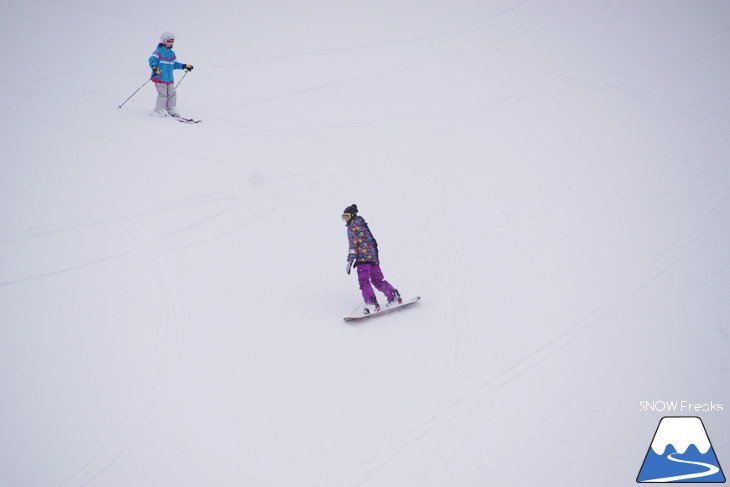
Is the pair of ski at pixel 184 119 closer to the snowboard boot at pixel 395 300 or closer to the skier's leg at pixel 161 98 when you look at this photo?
the skier's leg at pixel 161 98

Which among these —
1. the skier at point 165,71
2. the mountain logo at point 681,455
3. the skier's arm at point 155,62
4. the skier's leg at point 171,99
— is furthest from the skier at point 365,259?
the skier's leg at point 171,99

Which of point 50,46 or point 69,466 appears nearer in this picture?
point 69,466

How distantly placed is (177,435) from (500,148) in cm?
A: 895

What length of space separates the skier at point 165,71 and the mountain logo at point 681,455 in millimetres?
11010

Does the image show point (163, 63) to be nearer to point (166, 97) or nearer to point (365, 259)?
point (166, 97)

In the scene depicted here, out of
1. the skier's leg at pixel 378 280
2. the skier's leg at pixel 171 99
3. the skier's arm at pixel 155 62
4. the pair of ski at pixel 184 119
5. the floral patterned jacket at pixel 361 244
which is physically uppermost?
the skier's arm at pixel 155 62

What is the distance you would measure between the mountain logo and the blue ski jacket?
11.5m

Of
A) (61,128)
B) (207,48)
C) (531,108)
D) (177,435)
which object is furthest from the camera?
(207,48)

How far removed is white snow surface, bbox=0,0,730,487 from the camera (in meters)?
5.38

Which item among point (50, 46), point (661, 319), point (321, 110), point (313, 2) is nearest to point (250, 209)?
point (321, 110)

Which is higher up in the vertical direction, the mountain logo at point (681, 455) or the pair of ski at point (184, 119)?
the pair of ski at point (184, 119)

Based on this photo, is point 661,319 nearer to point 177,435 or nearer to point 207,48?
point 177,435

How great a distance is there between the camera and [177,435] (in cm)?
545

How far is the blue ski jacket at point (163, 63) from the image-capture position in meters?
11.8
